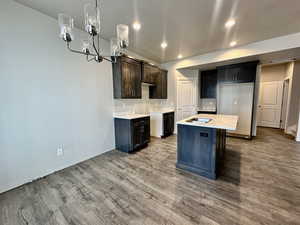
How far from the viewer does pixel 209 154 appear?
2211 millimetres

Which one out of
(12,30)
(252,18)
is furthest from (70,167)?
(252,18)

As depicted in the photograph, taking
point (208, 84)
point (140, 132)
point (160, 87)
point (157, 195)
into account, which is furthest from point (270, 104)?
point (157, 195)

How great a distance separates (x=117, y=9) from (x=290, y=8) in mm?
2827

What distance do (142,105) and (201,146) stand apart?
276cm

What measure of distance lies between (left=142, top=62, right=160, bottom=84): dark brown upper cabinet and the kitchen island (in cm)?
215

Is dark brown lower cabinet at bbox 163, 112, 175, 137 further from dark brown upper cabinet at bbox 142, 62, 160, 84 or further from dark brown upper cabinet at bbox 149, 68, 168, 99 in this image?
dark brown upper cabinet at bbox 142, 62, 160, 84

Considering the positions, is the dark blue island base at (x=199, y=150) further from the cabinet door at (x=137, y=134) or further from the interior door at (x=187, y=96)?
the interior door at (x=187, y=96)

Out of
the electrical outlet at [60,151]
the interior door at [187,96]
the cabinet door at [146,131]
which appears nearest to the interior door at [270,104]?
the interior door at [187,96]

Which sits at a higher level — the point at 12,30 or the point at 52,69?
the point at 12,30

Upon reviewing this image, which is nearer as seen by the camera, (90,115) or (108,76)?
(90,115)

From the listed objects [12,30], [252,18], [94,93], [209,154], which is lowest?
[209,154]

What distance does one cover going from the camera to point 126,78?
3.41m

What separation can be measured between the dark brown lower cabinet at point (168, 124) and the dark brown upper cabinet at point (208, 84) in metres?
1.71

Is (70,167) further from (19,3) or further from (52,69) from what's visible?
(19,3)
